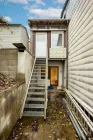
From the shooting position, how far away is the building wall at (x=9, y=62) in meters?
6.18

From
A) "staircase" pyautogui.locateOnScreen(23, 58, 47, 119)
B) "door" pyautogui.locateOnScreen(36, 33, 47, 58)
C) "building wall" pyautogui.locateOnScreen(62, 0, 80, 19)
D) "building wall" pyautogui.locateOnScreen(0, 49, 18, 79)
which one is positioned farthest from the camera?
"door" pyautogui.locateOnScreen(36, 33, 47, 58)

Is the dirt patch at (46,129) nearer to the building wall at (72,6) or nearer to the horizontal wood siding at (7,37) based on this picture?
the building wall at (72,6)

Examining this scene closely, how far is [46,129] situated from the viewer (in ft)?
15.8

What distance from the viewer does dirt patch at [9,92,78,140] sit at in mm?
4275

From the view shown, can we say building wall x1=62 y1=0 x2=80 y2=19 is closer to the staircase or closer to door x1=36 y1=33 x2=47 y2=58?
door x1=36 y1=33 x2=47 y2=58

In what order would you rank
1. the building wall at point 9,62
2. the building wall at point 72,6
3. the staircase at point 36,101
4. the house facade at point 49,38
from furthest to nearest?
the house facade at point 49,38 → the building wall at point 72,6 → the building wall at point 9,62 → the staircase at point 36,101

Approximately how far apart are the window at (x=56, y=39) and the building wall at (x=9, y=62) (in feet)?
22.9

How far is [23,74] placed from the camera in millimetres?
6109

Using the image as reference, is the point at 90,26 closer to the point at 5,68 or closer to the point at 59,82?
→ the point at 5,68

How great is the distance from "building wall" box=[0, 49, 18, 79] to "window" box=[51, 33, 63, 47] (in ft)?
22.9

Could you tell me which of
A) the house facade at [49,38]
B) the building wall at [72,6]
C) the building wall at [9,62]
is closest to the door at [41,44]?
the house facade at [49,38]

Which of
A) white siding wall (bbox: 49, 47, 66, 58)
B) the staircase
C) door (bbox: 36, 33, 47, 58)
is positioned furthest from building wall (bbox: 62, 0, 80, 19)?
the staircase

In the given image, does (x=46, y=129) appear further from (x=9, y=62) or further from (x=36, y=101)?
(x=36, y=101)

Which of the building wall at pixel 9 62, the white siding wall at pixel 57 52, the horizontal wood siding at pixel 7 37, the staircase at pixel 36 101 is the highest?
the horizontal wood siding at pixel 7 37
